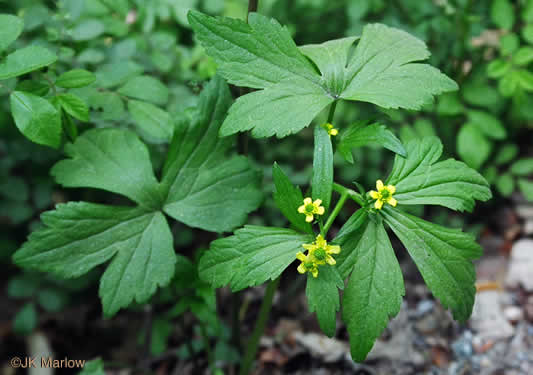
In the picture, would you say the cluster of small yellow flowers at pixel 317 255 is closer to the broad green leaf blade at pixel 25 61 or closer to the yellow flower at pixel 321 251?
the yellow flower at pixel 321 251

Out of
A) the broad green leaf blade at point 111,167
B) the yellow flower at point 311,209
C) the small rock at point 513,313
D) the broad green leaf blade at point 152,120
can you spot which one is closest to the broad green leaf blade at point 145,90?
the broad green leaf blade at point 152,120

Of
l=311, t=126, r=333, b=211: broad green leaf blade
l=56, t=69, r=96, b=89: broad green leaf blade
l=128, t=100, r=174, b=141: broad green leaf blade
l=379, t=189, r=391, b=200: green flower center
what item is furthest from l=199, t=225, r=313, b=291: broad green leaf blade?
l=56, t=69, r=96, b=89: broad green leaf blade

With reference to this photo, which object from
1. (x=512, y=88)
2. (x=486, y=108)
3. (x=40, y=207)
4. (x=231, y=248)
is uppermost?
(x=512, y=88)

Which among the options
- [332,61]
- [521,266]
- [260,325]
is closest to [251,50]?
[332,61]

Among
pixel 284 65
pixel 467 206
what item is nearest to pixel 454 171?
pixel 467 206

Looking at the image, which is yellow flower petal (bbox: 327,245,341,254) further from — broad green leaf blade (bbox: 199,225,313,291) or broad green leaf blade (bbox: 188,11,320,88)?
broad green leaf blade (bbox: 188,11,320,88)

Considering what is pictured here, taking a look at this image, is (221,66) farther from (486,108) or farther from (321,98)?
(486,108)

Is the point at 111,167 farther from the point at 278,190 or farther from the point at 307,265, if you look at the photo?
the point at 307,265
